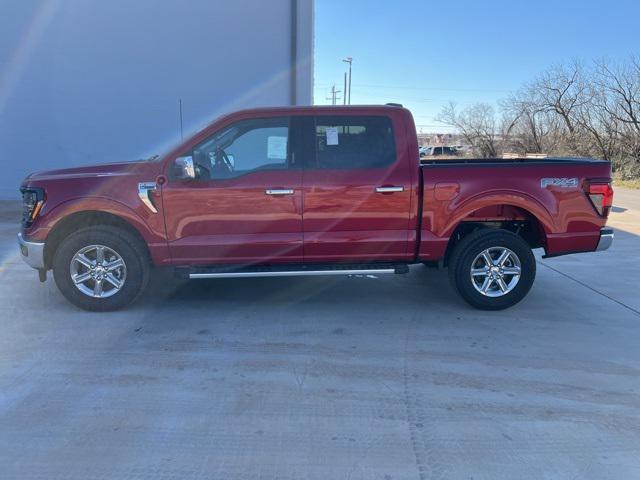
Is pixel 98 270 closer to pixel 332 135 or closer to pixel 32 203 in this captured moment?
pixel 32 203

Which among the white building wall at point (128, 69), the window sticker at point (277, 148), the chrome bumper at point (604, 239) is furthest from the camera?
the white building wall at point (128, 69)

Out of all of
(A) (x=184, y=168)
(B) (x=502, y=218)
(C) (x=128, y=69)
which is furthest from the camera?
(C) (x=128, y=69)

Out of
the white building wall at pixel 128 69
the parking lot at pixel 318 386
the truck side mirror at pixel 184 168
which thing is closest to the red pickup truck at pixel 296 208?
the truck side mirror at pixel 184 168

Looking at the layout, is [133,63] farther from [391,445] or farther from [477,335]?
[391,445]

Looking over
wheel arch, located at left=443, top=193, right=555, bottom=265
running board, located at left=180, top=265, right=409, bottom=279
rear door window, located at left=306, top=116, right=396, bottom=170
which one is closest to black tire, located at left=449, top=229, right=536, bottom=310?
wheel arch, located at left=443, top=193, right=555, bottom=265

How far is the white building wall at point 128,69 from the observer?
12781 mm

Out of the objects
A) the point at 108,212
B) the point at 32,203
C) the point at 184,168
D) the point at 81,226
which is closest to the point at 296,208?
the point at 184,168

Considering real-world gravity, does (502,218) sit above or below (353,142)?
below

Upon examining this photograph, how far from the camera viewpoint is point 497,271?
5.30 meters

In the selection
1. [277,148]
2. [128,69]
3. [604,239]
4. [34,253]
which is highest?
[128,69]

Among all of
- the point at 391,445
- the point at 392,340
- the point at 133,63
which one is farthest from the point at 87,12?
the point at 391,445

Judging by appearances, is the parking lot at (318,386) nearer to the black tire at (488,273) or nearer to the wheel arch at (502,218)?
the black tire at (488,273)

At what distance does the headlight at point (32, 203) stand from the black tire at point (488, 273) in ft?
13.4

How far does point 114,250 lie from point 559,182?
Result: 174 inches
